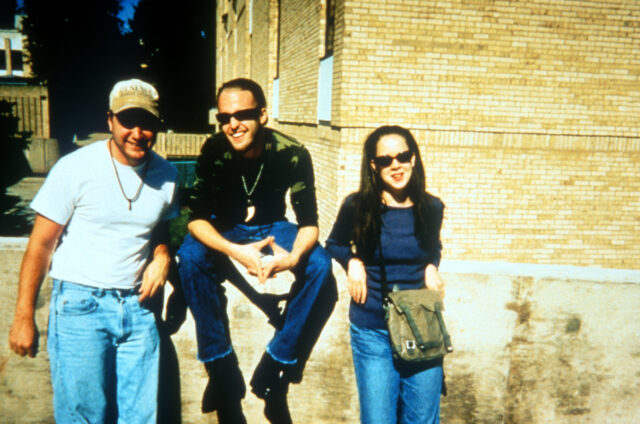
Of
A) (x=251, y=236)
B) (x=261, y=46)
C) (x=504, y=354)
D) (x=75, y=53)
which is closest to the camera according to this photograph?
(x=251, y=236)

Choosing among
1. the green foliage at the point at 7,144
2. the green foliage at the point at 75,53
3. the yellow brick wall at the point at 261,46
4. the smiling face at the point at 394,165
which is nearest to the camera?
the smiling face at the point at 394,165

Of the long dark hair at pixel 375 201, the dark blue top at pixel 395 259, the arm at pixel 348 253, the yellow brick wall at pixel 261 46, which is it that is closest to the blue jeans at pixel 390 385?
the dark blue top at pixel 395 259

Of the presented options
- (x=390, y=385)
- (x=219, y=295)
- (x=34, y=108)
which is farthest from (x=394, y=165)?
(x=34, y=108)

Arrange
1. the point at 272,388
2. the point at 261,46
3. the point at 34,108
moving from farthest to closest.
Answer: the point at 34,108 < the point at 261,46 < the point at 272,388

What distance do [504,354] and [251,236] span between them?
193 cm

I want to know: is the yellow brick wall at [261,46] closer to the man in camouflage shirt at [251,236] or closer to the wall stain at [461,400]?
the man in camouflage shirt at [251,236]

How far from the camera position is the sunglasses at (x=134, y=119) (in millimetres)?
2205

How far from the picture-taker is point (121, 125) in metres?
2.20

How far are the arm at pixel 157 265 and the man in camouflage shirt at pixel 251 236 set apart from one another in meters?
0.12

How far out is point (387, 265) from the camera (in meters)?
2.43

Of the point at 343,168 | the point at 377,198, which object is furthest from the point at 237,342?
the point at 343,168

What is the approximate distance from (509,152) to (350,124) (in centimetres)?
287

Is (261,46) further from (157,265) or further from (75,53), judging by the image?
(75,53)

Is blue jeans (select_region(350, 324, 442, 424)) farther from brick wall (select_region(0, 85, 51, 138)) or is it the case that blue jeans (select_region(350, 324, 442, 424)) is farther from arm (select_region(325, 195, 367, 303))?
brick wall (select_region(0, 85, 51, 138))
